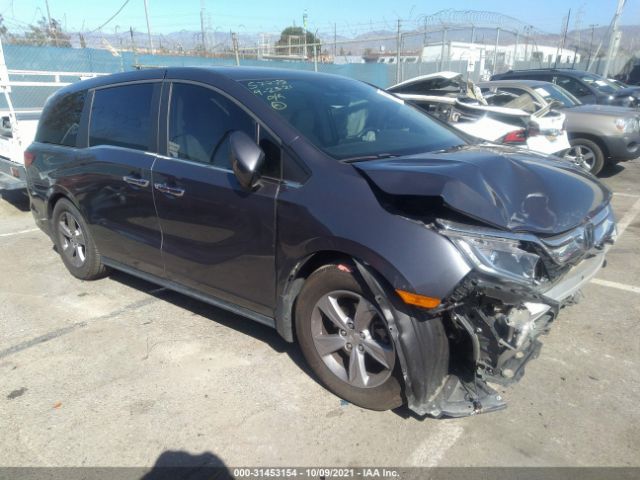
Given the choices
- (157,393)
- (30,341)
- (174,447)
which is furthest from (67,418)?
(30,341)

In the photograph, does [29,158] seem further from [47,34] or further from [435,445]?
[47,34]

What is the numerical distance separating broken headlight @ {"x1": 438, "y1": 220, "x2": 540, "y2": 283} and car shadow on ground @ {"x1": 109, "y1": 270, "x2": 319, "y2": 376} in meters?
1.35

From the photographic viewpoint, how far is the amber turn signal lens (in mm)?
2305

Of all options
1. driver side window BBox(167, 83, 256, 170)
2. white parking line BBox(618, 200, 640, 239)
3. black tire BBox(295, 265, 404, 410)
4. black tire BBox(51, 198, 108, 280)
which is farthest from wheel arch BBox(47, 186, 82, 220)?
white parking line BBox(618, 200, 640, 239)

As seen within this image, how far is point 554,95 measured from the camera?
9141 millimetres

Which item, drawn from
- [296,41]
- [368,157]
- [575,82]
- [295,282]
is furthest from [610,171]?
[296,41]

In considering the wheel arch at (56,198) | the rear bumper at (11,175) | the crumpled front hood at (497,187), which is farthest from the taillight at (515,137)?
the rear bumper at (11,175)

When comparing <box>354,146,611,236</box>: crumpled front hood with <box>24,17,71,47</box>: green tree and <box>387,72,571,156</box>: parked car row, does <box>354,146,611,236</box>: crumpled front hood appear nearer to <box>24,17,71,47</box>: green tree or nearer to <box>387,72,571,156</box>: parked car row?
<box>387,72,571,156</box>: parked car row

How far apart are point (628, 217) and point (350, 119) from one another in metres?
4.82

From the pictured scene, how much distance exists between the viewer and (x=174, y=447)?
2.57m

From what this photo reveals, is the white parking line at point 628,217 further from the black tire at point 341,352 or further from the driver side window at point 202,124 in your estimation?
the driver side window at point 202,124

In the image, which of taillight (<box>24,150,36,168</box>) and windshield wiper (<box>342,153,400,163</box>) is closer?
windshield wiper (<box>342,153,400,163</box>)

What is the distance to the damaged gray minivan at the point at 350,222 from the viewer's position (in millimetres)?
2352

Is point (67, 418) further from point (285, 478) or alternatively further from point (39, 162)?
point (39, 162)
